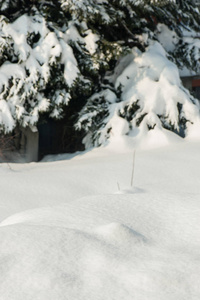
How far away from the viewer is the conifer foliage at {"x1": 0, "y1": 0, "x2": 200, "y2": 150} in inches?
267

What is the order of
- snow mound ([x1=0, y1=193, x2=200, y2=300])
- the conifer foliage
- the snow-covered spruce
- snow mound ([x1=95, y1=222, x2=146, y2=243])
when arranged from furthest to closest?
the snow-covered spruce < the conifer foliage < snow mound ([x1=95, y1=222, x2=146, y2=243]) < snow mound ([x1=0, y1=193, x2=200, y2=300])

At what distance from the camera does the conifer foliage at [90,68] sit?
6.79m

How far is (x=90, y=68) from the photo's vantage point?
7.13 metres

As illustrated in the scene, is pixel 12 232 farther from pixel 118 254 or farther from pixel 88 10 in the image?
pixel 88 10

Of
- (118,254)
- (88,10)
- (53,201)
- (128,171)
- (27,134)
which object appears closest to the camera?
(118,254)

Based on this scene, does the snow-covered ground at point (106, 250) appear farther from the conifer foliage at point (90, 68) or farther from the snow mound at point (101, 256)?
the conifer foliage at point (90, 68)

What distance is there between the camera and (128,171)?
Result: 16.3ft

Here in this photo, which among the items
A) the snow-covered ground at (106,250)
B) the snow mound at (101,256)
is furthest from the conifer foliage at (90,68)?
the snow mound at (101,256)

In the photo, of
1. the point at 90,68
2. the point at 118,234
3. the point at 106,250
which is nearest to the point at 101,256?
the point at 106,250

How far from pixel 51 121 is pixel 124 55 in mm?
2042

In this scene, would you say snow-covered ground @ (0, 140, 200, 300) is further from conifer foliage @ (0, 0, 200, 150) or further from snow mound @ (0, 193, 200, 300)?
conifer foliage @ (0, 0, 200, 150)

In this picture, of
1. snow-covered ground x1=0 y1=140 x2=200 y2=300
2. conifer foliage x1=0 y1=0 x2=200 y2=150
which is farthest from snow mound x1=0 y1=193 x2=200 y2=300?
conifer foliage x1=0 y1=0 x2=200 y2=150

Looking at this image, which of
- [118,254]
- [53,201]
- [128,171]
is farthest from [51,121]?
[118,254]

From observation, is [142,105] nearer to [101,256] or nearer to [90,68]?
[90,68]
